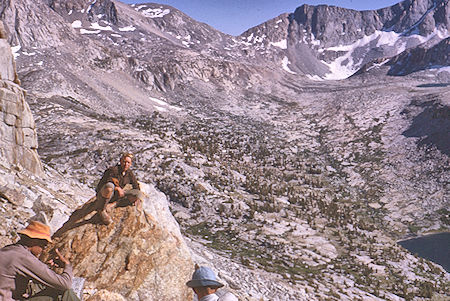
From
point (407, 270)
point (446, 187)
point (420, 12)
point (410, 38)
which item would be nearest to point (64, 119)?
point (407, 270)

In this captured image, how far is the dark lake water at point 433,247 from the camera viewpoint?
960 inches

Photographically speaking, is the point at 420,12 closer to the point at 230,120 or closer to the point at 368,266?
the point at 230,120

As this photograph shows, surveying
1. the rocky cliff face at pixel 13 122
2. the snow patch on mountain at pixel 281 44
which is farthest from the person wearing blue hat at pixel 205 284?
the snow patch on mountain at pixel 281 44

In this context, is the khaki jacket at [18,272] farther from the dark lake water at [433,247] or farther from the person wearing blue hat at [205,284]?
the dark lake water at [433,247]

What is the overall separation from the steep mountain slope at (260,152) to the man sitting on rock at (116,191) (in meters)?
5.14

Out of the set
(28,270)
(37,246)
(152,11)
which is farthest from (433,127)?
(152,11)

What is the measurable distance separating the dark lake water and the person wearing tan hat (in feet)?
85.4

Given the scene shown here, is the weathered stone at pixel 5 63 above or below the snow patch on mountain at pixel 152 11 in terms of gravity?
below

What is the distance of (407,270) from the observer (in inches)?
800

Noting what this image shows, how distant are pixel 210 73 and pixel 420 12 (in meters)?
167

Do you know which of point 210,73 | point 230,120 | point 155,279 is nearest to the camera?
point 155,279

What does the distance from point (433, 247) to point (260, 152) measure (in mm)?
23978

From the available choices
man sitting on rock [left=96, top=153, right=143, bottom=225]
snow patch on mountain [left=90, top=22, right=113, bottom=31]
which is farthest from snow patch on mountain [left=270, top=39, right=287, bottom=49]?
man sitting on rock [left=96, top=153, right=143, bottom=225]

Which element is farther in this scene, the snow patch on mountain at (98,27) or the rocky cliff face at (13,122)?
the snow patch on mountain at (98,27)
